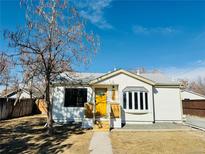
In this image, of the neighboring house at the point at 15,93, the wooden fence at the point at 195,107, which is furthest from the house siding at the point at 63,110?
the wooden fence at the point at 195,107

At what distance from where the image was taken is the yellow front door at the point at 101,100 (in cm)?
1484

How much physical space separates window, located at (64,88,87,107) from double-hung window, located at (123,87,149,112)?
342cm

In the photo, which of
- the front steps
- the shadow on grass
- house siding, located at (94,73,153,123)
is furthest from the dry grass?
house siding, located at (94,73,153,123)

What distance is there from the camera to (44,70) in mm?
10445

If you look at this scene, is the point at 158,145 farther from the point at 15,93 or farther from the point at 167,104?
the point at 15,93

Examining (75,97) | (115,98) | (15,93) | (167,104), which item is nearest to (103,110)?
(115,98)

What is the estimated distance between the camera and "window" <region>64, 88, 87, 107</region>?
15.2 meters

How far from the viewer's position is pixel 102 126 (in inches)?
485

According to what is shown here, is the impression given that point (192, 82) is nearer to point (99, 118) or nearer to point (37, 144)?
point (99, 118)

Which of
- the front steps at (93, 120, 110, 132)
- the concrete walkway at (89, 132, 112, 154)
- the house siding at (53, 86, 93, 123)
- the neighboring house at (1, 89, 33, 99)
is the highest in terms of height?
the neighboring house at (1, 89, 33, 99)

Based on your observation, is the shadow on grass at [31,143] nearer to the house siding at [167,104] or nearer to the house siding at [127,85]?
the house siding at [127,85]

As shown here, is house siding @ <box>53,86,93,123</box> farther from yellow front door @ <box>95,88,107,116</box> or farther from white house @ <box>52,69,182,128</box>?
yellow front door @ <box>95,88,107,116</box>

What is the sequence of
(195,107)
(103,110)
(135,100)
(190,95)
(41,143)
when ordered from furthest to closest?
(190,95) → (195,107) → (103,110) → (135,100) → (41,143)

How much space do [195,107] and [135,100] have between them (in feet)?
33.5
